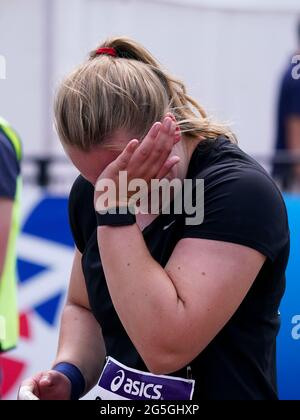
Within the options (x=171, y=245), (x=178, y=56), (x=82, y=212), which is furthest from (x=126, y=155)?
(x=178, y=56)

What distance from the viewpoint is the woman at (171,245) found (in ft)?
4.84

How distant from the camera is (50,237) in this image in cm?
367

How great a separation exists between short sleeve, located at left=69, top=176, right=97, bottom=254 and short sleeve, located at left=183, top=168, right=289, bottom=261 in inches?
12.6

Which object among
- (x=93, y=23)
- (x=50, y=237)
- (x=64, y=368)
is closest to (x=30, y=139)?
→ (x=93, y=23)

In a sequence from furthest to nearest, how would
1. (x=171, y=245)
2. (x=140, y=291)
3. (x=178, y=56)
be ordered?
1. (x=178, y=56)
2. (x=171, y=245)
3. (x=140, y=291)

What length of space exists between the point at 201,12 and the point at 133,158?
474cm

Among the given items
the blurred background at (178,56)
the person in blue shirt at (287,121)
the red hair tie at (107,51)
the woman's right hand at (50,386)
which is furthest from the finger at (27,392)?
the person in blue shirt at (287,121)

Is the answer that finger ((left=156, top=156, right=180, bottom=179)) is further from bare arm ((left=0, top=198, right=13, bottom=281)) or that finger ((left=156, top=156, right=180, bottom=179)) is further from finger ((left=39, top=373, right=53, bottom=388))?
bare arm ((left=0, top=198, right=13, bottom=281))

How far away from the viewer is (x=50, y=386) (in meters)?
1.73

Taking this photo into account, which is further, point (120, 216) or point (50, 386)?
point (50, 386)

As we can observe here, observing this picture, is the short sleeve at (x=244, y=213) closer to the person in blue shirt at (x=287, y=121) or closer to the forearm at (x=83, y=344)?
the forearm at (x=83, y=344)

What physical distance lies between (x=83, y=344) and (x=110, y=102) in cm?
57

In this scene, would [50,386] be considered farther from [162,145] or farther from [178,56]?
[178,56]
